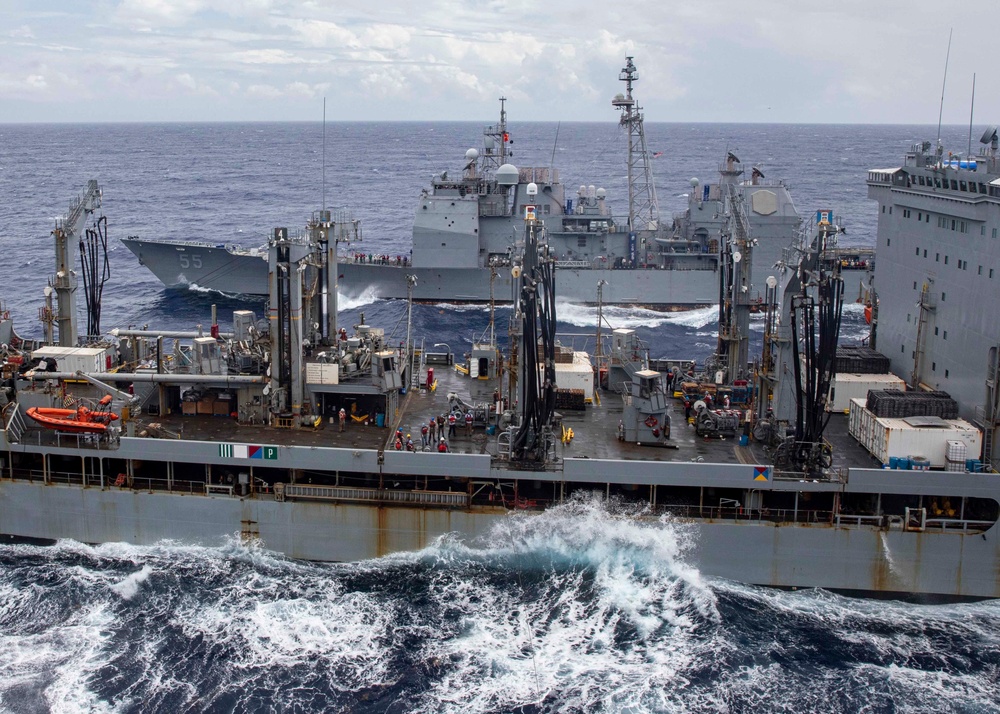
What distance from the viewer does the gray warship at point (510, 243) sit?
6150 cm

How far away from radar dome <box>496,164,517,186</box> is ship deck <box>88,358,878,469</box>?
98.0ft

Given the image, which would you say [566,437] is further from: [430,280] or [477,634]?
[430,280]

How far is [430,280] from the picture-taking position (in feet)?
212

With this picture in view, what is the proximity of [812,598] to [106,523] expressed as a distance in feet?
66.2

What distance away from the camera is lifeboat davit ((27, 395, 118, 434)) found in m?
28.3

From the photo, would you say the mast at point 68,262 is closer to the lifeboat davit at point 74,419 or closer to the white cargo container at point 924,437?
the lifeboat davit at point 74,419

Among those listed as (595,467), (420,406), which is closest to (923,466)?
(595,467)

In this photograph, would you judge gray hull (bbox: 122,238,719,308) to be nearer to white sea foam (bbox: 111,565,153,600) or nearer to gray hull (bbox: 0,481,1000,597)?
gray hull (bbox: 0,481,1000,597)

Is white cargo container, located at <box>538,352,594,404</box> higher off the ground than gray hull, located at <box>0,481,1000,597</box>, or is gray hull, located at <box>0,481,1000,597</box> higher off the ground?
white cargo container, located at <box>538,352,594,404</box>

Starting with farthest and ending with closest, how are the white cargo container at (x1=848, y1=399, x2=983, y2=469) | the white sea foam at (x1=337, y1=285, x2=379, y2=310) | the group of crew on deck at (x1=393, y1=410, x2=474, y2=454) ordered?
1. the white sea foam at (x1=337, y1=285, x2=379, y2=310)
2. the group of crew on deck at (x1=393, y1=410, x2=474, y2=454)
3. the white cargo container at (x1=848, y1=399, x2=983, y2=469)

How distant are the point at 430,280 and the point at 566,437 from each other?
3681 centimetres

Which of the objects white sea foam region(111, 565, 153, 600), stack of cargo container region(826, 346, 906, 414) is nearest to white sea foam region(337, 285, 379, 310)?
stack of cargo container region(826, 346, 906, 414)

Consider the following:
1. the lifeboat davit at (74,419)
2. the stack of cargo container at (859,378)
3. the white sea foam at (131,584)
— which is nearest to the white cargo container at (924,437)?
the stack of cargo container at (859,378)

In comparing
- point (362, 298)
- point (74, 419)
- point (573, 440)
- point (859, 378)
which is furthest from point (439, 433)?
point (362, 298)
